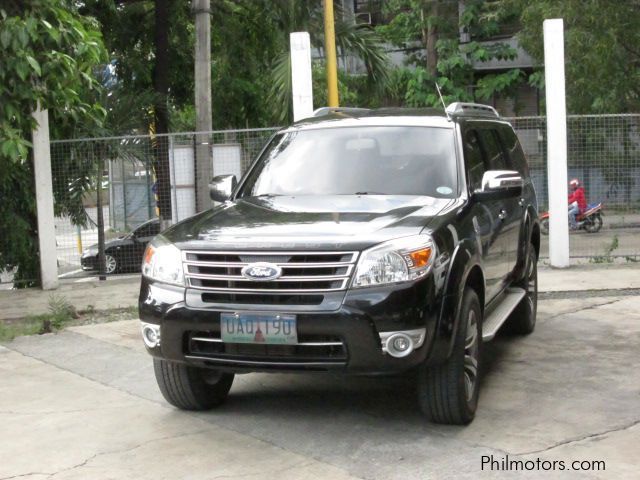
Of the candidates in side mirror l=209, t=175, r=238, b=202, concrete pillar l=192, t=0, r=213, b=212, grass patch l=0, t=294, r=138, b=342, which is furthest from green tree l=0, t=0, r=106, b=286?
side mirror l=209, t=175, r=238, b=202

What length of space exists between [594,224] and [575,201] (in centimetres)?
41

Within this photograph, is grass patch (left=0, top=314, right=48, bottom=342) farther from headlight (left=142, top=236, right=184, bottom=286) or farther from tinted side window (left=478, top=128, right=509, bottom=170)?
tinted side window (left=478, top=128, right=509, bottom=170)

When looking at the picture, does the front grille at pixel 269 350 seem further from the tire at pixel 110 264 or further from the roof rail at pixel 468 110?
the tire at pixel 110 264

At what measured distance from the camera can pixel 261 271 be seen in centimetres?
510

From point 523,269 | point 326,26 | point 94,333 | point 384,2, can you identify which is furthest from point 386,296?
point 384,2

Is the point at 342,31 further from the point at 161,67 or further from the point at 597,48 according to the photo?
the point at 597,48

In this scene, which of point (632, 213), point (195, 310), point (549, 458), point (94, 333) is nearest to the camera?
point (549, 458)

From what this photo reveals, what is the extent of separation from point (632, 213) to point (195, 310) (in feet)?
30.2

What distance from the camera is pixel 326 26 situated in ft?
43.3

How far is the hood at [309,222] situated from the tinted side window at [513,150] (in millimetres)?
2191

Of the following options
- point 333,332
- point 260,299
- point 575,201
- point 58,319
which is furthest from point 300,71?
point 333,332

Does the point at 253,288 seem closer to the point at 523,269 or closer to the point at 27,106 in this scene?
the point at 523,269

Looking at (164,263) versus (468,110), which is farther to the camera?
(468,110)

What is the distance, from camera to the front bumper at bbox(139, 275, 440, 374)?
4.95 meters
